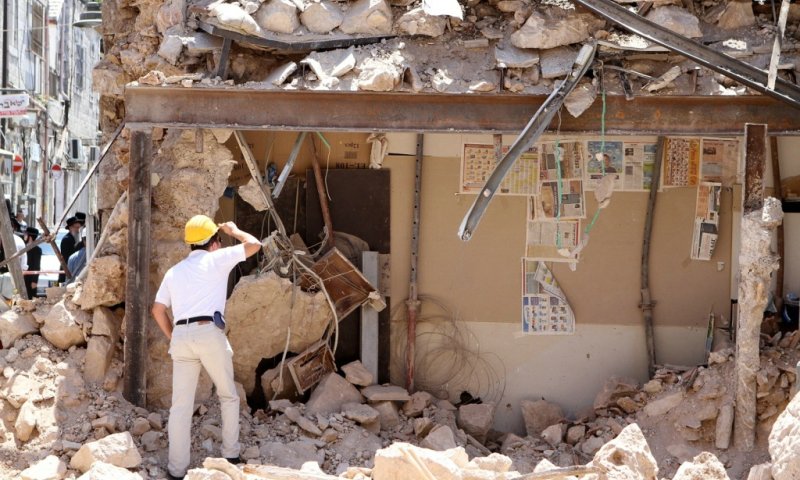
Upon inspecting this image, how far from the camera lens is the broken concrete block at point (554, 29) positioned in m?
7.99

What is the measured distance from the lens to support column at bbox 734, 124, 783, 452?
24.5ft

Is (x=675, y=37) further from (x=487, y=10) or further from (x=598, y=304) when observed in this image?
(x=598, y=304)

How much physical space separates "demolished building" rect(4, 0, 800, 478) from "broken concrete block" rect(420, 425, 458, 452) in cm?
4

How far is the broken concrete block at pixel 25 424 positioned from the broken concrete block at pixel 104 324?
0.80 metres

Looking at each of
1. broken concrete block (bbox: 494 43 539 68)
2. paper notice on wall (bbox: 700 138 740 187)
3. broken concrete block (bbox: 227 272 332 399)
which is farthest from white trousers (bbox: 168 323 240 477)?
paper notice on wall (bbox: 700 138 740 187)

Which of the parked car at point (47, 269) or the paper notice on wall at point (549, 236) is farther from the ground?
the paper notice on wall at point (549, 236)

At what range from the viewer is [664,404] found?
334 inches

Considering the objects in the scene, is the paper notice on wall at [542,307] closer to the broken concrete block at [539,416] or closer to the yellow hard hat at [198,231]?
the broken concrete block at [539,416]

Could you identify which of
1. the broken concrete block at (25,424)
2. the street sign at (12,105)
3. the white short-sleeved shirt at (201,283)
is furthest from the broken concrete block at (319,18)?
the street sign at (12,105)

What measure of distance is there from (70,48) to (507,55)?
994 inches

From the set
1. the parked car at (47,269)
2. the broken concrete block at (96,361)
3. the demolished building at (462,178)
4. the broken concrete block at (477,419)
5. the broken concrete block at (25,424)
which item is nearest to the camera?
the broken concrete block at (25,424)

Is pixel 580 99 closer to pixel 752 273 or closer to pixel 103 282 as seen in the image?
pixel 752 273

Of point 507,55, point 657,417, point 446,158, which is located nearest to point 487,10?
point 507,55

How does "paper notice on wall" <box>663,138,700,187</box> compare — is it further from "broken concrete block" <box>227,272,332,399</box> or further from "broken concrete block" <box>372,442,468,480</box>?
"broken concrete block" <box>372,442,468,480</box>
